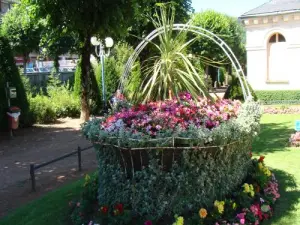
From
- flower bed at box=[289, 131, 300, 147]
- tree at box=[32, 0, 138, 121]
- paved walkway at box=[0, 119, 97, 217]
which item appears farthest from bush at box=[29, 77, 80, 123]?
flower bed at box=[289, 131, 300, 147]

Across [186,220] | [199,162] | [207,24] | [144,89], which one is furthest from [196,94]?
[207,24]

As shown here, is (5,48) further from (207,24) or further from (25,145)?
(207,24)

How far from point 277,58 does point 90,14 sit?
38.8 ft

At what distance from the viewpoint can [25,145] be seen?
11.2 metres

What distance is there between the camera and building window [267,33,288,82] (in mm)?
19438

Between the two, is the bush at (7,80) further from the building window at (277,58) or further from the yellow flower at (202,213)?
the building window at (277,58)

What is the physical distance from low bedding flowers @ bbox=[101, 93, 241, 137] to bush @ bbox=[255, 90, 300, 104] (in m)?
14.2

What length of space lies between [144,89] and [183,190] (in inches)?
71.8

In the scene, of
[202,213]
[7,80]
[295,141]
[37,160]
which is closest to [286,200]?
[202,213]

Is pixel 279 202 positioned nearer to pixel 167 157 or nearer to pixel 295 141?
pixel 167 157

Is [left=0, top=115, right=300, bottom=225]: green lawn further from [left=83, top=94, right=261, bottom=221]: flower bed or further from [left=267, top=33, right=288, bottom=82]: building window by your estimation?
[left=267, top=33, right=288, bottom=82]: building window

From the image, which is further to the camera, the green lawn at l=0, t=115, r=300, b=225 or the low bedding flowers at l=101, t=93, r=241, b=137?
the green lawn at l=0, t=115, r=300, b=225

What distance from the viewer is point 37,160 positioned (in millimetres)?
9109

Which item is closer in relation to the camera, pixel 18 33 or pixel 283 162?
pixel 283 162
